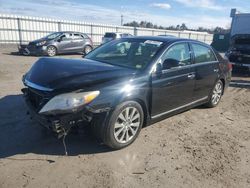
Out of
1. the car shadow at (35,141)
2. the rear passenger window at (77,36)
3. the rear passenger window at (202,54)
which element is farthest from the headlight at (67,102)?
the rear passenger window at (77,36)

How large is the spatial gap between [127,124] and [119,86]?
0.62 m

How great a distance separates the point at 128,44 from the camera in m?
4.79

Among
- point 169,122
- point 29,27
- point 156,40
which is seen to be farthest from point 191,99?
point 29,27

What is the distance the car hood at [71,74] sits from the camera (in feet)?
11.2

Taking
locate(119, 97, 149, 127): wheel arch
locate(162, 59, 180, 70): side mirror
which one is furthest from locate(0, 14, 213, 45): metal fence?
locate(119, 97, 149, 127): wheel arch

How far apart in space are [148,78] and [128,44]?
1.12 m

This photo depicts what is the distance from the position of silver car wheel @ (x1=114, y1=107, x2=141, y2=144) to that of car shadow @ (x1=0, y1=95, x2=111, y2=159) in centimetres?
30

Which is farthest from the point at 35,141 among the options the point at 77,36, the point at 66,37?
the point at 77,36

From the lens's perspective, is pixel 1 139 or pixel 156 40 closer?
pixel 1 139

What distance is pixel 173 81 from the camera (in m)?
4.40

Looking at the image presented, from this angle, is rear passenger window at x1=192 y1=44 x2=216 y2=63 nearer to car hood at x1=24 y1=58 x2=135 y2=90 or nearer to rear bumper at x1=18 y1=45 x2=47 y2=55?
car hood at x1=24 y1=58 x2=135 y2=90

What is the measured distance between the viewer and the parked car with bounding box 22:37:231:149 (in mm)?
3273

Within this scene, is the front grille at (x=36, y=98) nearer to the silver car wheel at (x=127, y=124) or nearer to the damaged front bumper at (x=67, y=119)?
the damaged front bumper at (x=67, y=119)

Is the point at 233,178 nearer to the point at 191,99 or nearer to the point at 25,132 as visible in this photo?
the point at 191,99
